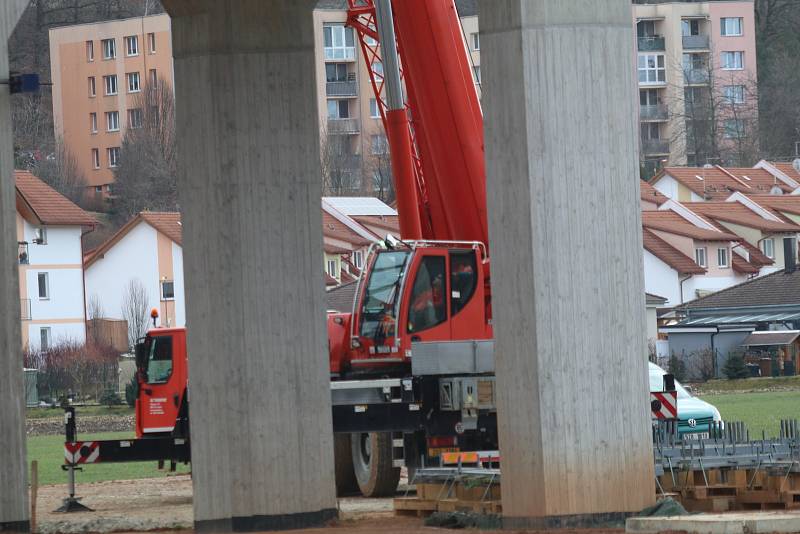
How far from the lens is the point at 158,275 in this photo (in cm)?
9725

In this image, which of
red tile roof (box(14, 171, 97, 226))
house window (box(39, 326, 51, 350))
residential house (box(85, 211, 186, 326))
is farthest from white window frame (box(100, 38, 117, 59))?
house window (box(39, 326, 51, 350))

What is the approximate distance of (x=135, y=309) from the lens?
9344cm

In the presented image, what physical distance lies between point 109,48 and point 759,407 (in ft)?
285

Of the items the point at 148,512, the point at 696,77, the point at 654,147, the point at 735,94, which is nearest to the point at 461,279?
the point at 148,512

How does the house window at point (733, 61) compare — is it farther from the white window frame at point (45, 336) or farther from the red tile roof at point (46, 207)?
the white window frame at point (45, 336)

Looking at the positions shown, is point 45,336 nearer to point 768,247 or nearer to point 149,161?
point 149,161

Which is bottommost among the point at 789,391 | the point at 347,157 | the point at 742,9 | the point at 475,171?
the point at 789,391

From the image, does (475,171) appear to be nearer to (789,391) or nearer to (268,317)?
(268,317)

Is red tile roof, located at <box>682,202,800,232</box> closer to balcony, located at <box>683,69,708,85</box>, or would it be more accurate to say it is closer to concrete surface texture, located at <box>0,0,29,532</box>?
balcony, located at <box>683,69,708,85</box>

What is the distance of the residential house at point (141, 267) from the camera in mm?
96125

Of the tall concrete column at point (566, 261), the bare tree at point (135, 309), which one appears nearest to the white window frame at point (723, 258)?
the bare tree at point (135, 309)

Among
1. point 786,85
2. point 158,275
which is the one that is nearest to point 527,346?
point 158,275

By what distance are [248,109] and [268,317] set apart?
7.82ft

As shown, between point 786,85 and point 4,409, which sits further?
point 786,85
